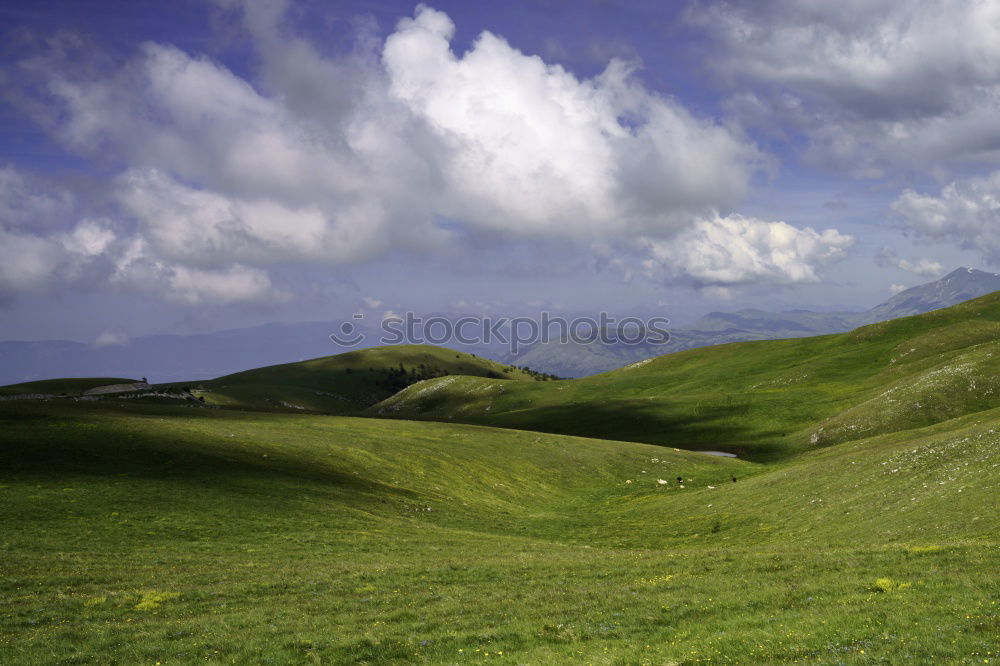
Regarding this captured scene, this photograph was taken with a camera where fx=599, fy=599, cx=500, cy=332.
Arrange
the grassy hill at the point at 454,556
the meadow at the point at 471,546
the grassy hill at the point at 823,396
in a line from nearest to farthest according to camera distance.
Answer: the grassy hill at the point at 454,556, the meadow at the point at 471,546, the grassy hill at the point at 823,396

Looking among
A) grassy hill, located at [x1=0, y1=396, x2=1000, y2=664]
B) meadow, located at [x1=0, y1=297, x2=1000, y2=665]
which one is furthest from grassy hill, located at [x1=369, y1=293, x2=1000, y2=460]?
grassy hill, located at [x1=0, y1=396, x2=1000, y2=664]

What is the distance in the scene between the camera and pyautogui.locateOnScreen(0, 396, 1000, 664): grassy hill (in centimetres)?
2044

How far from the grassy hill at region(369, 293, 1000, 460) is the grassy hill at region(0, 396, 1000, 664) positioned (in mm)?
36375

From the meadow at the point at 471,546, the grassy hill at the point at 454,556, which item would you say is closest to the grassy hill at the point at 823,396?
the meadow at the point at 471,546

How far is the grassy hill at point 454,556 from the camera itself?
67.1 feet

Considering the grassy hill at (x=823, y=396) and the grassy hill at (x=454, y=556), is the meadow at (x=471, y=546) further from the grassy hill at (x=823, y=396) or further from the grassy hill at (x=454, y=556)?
the grassy hill at (x=823, y=396)

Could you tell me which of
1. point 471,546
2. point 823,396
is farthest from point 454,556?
point 823,396

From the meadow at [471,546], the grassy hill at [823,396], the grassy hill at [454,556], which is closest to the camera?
the grassy hill at [454,556]

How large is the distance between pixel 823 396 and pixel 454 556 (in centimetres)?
12378

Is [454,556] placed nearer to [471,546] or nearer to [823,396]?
[471,546]

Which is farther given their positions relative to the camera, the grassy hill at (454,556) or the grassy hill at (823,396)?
the grassy hill at (823,396)

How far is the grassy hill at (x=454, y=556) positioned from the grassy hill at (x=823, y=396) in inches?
1432

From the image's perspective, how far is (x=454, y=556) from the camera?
131ft

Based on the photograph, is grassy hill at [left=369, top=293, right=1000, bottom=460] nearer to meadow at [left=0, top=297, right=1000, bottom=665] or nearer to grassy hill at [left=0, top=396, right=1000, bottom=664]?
meadow at [left=0, top=297, right=1000, bottom=665]
